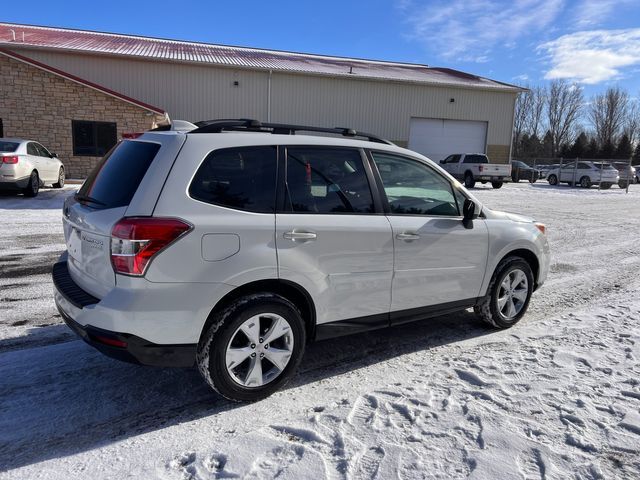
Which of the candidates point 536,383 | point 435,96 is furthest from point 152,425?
point 435,96

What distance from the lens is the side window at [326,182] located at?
357 cm

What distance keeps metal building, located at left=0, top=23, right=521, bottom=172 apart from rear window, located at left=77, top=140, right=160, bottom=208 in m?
18.0

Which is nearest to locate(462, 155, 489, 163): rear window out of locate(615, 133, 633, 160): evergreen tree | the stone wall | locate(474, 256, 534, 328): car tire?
the stone wall

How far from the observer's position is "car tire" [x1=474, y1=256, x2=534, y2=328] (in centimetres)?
479

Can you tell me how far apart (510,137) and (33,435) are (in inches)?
1333

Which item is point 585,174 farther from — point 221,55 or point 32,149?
point 32,149

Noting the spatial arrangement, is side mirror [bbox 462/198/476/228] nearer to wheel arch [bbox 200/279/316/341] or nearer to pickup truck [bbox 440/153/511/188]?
wheel arch [bbox 200/279/316/341]

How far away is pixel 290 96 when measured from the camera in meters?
28.0

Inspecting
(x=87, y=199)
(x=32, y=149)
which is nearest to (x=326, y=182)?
(x=87, y=199)

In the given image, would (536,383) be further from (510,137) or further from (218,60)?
(510,137)

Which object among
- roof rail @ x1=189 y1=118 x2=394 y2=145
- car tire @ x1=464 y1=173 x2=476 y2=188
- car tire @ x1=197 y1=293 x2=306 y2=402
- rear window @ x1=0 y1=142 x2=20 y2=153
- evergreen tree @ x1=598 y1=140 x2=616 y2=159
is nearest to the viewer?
car tire @ x1=197 y1=293 x2=306 y2=402

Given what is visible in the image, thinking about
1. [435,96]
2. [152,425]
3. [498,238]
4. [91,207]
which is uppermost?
[435,96]

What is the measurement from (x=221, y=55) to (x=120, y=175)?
2833 cm

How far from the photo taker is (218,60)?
27062 mm
